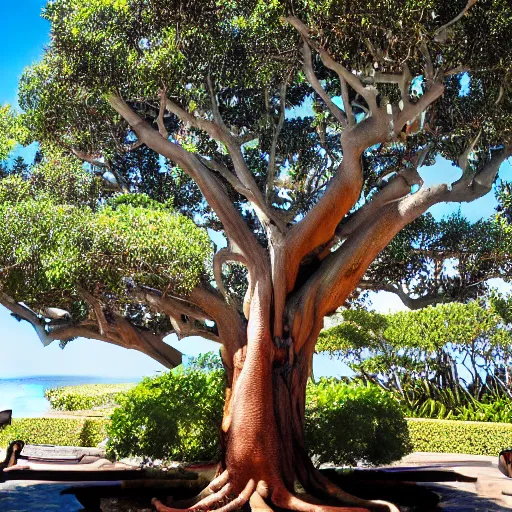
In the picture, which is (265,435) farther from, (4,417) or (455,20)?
(4,417)

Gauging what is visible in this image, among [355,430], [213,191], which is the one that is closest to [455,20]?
[213,191]

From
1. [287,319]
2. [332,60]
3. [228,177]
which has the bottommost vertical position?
[287,319]

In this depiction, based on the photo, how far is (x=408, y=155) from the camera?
11.9 meters

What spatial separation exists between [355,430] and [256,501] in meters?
2.76

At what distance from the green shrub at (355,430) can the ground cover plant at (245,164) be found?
1.33m

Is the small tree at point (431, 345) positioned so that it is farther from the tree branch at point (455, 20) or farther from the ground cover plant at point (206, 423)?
the tree branch at point (455, 20)

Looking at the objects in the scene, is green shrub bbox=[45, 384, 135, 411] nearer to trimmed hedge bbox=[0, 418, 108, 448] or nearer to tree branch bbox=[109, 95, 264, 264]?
trimmed hedge bbox=[0, 418, 108, 448]

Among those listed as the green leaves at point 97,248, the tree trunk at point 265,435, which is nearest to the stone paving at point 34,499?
the tree trunk at point 265,435

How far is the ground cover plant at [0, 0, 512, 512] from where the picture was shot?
872cm

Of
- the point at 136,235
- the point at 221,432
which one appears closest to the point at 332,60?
the point at 136,235

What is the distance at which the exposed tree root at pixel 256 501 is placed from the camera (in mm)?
8320

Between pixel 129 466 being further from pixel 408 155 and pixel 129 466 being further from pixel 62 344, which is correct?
pixel 408 155

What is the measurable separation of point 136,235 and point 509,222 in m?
8.27

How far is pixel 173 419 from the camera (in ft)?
33.4
